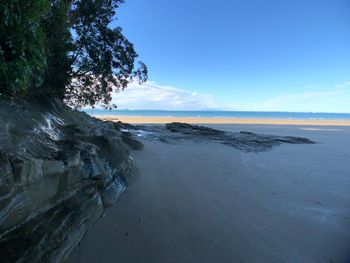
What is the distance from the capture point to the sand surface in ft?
12.6

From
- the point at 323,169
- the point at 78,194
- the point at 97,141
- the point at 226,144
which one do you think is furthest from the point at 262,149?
the point at 78,194

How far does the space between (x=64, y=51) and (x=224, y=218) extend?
5.65 m

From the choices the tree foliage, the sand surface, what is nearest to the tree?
the tree foliage

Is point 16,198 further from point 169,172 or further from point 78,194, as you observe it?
point 169,172

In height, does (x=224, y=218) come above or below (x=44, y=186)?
below

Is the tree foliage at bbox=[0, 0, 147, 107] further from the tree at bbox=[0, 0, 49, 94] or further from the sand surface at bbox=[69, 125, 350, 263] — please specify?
the sand surface at bbox=[69, 125, 350, 263]

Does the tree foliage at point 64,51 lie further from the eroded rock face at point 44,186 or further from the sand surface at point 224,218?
the sand surface at point 224,218

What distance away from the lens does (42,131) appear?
15.5 feet

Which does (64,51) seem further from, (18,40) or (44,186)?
(44,186)

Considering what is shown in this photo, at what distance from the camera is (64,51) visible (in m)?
7.62

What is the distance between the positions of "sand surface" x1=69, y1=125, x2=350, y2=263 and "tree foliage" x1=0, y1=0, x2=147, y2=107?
2.68 m

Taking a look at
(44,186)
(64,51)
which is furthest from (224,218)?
(64,51)

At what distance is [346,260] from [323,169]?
5674 millimetres

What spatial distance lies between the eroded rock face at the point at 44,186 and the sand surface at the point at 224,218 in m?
0.30
